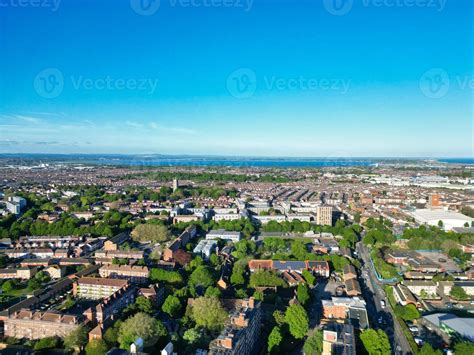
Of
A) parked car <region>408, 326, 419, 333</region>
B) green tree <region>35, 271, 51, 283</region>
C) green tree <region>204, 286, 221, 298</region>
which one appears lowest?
green tree <region>35, 271, 51, 283</region>

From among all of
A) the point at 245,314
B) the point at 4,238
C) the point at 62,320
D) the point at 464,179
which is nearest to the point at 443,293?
the point at 245,314

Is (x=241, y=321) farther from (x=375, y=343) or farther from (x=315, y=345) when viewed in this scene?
(x=375, y=343)

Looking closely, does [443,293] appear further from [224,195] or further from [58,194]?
[58,194]

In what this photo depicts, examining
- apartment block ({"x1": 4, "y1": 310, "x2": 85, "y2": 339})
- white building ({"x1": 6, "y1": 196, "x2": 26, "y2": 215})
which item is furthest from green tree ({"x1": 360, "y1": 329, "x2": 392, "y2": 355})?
white building ({"x1": 6, "y1": 196, "x2": 26, "y2": 215})

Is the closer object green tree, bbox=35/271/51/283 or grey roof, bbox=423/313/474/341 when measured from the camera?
grey roof, bbox=423/313/474/341

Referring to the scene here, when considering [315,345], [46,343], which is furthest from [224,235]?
[315,345]

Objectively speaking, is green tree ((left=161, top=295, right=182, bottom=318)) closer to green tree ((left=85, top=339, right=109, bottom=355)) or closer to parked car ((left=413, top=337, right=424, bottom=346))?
green tree ((left=85, top=339, right=109, bottom=355))
